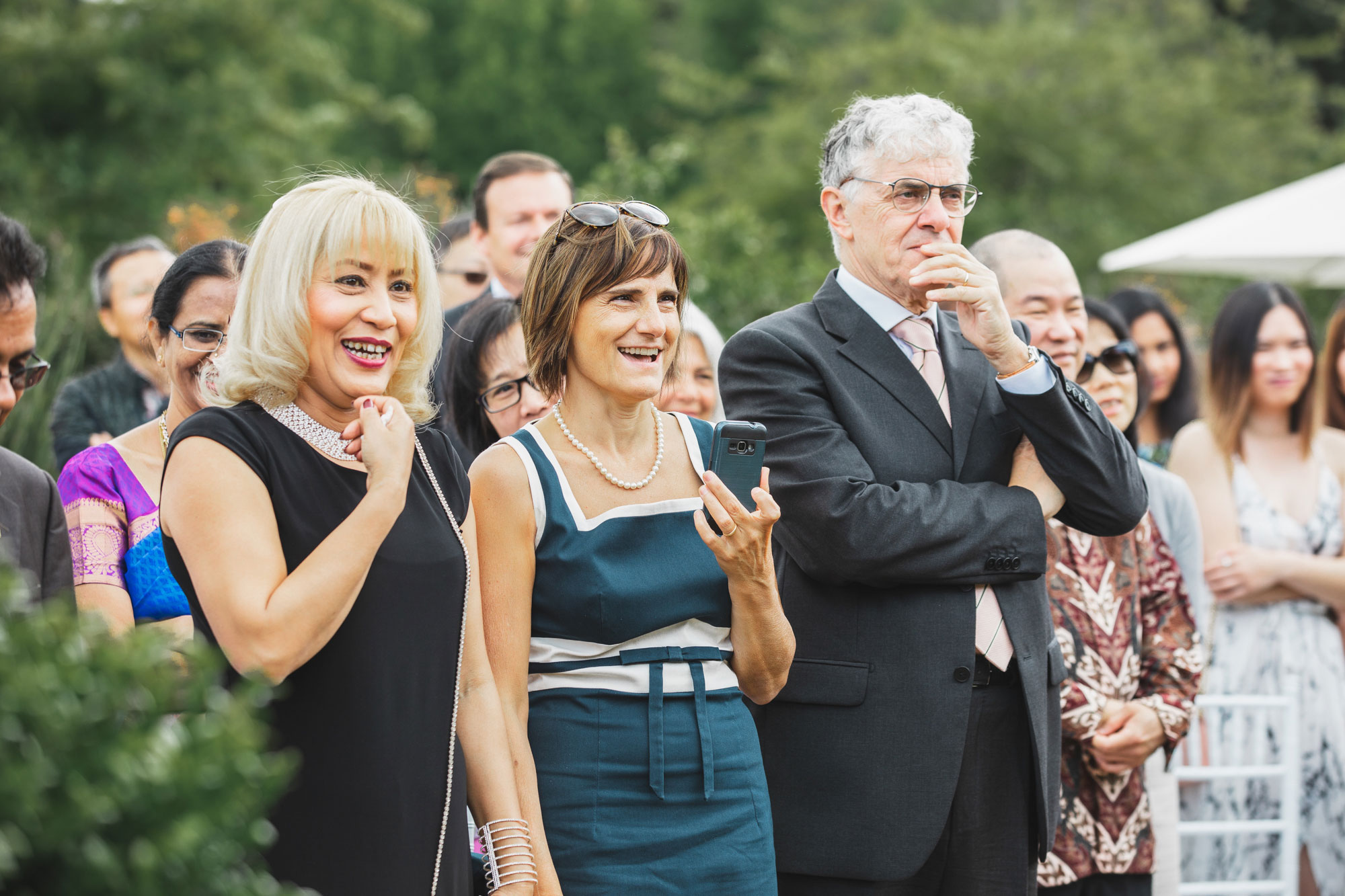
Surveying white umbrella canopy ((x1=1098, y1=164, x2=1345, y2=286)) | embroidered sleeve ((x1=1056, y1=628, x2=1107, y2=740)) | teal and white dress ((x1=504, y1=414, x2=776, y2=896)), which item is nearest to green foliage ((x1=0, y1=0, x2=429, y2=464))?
white umbrella canopy ((x1=1098, y1=164, x2=1345, y2=286))

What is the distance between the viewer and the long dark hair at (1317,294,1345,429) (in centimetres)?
657

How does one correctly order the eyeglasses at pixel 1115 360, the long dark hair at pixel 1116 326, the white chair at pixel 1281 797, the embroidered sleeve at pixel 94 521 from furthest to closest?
the long dark hair at pixel 1116 326
the white chair at pixel 1281 797
the eyeglasses at pixel 1115 360
the embroidered sleeve at pixel 94 521

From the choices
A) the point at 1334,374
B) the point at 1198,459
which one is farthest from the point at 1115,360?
the point at 1334,374

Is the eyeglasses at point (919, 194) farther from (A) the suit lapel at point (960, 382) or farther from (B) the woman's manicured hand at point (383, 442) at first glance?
(B) the woman's manicured hand at point (383, 442)

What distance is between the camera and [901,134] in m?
3.48

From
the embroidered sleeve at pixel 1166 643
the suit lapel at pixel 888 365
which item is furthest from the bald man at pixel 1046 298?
the suit lapel at pixel 888 365

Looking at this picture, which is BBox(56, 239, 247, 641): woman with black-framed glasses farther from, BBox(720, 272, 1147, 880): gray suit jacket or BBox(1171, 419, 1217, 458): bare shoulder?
BBox(1171, 419, 1217, 458): bare shoulder

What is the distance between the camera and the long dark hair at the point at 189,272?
352 centimetres

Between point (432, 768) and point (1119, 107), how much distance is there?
1954 centimetres

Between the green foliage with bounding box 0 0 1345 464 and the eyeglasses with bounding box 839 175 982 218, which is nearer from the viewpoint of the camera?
the eyeglasses with bounding box 839 175 982 218

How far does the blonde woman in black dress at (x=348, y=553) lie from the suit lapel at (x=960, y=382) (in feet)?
4.44

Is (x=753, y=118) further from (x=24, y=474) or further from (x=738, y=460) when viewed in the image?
(x=24, y=474)

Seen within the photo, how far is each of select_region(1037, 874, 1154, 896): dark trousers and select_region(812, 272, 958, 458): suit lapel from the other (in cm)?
156

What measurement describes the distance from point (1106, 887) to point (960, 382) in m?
1.72
